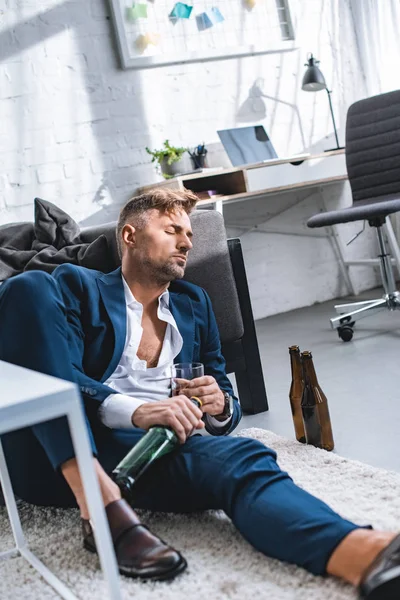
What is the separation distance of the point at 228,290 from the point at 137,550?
1.26 m

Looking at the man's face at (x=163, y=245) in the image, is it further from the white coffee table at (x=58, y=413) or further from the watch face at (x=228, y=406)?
the white coffee table at (x=58, y=413)

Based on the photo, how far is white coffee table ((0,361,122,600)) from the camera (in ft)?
3.38

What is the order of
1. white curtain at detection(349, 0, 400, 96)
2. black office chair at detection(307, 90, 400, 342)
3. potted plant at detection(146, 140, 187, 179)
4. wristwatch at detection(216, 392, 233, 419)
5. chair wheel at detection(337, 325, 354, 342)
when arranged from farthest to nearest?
1. white curtain at detection(349, 0, 400, 96)
2. potted plant at detection(146, 140, 187, 179)
3. black office chair at detection(307, 90, 400, 342)
4. chair wheel at detection(337, 325, 354, 342)
5. wristwatch at detection(216, 392, 233, 419)

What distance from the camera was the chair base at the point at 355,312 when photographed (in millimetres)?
3520

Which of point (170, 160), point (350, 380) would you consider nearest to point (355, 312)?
point (350, 380)

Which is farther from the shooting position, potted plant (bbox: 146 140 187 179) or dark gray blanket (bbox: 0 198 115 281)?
potted plant (bbox: 146 140 187 179)

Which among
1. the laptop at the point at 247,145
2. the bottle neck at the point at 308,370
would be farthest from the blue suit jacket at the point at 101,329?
the laptop at the point at 247,145

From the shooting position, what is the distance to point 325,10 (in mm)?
4934

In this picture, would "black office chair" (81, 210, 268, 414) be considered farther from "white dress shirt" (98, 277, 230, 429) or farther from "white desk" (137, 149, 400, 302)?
"white desk" (137, 149, 400, 302)

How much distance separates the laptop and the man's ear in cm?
248

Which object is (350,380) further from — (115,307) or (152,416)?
(152,416)

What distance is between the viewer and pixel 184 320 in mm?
1975

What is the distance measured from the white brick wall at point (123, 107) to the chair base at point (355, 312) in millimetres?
1124

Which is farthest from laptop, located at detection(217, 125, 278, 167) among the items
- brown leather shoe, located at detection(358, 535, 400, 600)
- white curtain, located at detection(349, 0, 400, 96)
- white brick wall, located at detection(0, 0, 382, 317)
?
brown leather shoe, located at detection(358, 535, 400, 600)
